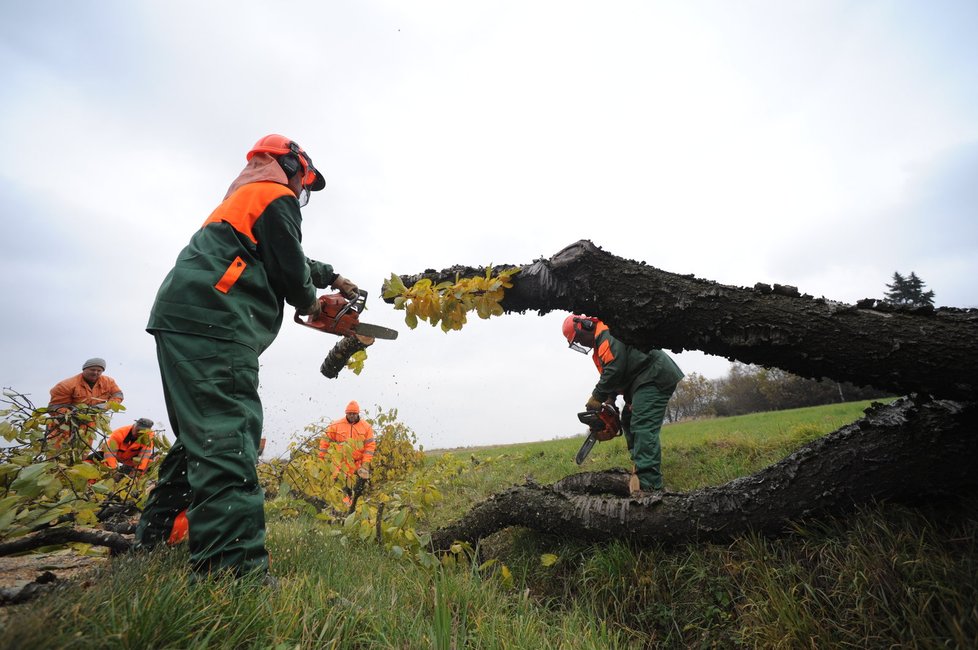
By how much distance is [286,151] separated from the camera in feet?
8.68

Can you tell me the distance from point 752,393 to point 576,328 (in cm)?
4312

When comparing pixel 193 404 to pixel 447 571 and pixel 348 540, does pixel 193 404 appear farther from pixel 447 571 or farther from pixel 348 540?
pixel 348 540

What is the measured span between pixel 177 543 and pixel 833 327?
309 centimetres

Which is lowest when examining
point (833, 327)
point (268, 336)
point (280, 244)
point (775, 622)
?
point (775, 622)

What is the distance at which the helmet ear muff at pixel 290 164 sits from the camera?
8.67 feet

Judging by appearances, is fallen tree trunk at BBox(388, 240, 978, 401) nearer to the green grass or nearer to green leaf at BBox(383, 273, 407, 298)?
green leaf at BBox(383, 273, 407, 298)

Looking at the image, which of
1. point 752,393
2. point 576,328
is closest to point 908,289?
point 752,393

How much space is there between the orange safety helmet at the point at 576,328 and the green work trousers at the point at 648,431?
0.96m

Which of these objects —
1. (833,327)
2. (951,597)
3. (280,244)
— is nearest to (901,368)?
(833,327)

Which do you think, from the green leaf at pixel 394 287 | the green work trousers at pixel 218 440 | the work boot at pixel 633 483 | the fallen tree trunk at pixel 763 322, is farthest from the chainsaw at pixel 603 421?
the green work trousers at pixel 218 440

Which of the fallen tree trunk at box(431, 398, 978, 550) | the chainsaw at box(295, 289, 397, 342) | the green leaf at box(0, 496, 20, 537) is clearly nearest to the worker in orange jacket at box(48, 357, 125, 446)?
the chainsaw at box(295, 289, 397, 342)

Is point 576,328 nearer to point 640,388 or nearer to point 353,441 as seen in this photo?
point 640,388

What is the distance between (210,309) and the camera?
1997 mm

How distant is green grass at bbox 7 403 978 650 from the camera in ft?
3.99
